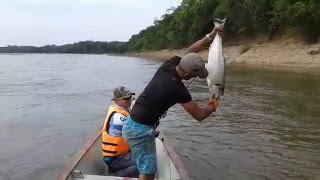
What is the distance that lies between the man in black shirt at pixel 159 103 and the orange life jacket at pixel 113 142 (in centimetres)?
142

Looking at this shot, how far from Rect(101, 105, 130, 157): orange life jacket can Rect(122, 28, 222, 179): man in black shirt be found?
1.42 m

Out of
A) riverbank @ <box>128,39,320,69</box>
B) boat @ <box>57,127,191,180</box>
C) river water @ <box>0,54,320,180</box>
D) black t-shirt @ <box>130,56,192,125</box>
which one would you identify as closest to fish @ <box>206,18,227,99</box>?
black t-shirt @ <box>130,56,192,125</box>

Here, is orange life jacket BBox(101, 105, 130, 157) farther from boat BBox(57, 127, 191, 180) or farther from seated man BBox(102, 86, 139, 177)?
boat BBox(57, 127, 191, 180)

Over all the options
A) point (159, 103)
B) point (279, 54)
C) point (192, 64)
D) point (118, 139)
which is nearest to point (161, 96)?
point (159, 103)

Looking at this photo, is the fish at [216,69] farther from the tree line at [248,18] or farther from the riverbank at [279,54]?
the tree line at [248,18]

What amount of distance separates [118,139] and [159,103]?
Answer: 1994 millimetres

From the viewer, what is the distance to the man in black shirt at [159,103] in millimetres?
5032

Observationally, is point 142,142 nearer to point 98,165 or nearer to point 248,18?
point 98,165

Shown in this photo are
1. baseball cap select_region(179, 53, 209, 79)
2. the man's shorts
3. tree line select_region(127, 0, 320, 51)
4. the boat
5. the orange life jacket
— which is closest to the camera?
baseball cap select_region(179, 53, 209, 79)

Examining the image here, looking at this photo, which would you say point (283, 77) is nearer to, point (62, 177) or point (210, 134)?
point (210, 134)

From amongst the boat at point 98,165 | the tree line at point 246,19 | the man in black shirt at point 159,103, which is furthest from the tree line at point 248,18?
the man in black shirt at point 159,103

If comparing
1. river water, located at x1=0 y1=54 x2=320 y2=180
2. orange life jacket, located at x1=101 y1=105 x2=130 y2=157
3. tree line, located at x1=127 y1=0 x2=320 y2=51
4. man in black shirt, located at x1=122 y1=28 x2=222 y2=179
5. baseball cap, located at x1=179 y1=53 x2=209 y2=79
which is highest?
tree line, located at x1=127 y1=0 x2=320 y2=51

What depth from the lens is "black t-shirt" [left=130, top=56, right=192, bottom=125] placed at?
5.04 meters

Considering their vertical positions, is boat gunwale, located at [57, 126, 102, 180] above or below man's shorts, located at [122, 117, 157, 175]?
below
